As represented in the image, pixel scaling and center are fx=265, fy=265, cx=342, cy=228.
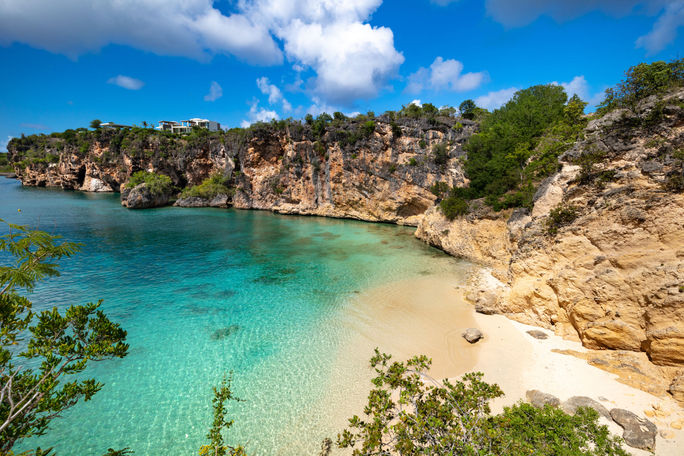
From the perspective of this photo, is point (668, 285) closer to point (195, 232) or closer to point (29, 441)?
point (29, 441)

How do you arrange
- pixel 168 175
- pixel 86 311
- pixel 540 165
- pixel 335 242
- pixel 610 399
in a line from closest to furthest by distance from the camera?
1. pixel 86 311
2. pixel 610 399
3. pixel 540 165
4. pixel 335 242
5. pixel 168 175

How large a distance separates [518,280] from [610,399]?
510 centimetres

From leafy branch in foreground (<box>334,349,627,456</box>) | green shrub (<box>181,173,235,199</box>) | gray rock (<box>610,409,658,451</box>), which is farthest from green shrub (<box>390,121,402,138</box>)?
leafy branch in foreground (<box>334,349,627,456</box>)

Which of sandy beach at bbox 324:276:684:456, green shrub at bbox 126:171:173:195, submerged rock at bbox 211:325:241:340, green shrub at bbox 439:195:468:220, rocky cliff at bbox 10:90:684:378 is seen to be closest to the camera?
sandy beach at bbox 324:276:684:456

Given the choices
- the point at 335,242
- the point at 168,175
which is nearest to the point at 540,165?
the point at 335,242

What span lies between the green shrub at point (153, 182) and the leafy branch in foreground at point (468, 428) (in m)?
46.9

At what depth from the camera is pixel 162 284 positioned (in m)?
13.5

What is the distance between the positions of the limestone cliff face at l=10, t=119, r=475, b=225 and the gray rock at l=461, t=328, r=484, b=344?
20.6 m

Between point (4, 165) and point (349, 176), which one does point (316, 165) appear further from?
point (4, 165)

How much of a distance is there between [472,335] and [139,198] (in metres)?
45.1

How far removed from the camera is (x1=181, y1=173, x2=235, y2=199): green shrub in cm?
4319

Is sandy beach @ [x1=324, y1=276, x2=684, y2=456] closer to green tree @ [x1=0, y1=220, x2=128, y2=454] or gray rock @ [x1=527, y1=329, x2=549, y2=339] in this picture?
gray rock @ [x1=527, y1=329, x2=549, y2=339]

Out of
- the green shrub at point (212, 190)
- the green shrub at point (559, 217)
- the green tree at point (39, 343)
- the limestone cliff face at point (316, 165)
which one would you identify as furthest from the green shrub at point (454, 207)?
the green shrub at point (212, 190)

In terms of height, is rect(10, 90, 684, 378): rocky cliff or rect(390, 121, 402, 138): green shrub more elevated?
rect(390, 121, 402, 138): green shrub
